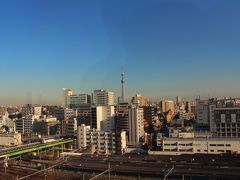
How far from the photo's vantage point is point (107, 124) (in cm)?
1209

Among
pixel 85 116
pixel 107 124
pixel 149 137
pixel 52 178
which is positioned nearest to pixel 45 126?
pixel 85 116

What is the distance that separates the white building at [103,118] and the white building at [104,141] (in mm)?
1927

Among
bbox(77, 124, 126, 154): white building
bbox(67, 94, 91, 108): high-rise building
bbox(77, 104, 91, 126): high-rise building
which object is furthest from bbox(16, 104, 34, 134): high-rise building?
bbox(77, 124, 126, 154): white building

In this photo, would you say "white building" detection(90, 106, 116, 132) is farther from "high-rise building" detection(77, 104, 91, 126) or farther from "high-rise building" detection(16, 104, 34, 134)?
"high-rise building" detection(16, 104, 34, 134)

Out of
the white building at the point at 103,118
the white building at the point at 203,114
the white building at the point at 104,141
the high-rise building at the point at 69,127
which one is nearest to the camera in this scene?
the white building at the point at 104,141

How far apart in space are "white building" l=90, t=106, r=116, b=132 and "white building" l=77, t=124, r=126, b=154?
1.93 meters

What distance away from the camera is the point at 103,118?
1241 centimetres

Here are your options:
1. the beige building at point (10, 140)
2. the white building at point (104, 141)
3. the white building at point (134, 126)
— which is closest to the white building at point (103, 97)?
the beige building at point (10, 140)

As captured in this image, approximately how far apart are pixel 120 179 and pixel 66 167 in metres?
1.59

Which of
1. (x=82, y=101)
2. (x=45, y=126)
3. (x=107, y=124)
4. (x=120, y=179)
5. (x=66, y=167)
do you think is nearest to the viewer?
(x=120, y=179)

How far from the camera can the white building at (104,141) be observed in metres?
9.52

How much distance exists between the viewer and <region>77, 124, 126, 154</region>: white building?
952 cm

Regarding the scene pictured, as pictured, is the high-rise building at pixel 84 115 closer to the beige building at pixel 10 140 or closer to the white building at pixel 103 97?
the white building at pixel 103 97

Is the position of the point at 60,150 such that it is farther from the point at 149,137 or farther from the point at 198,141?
the point at 198,141
